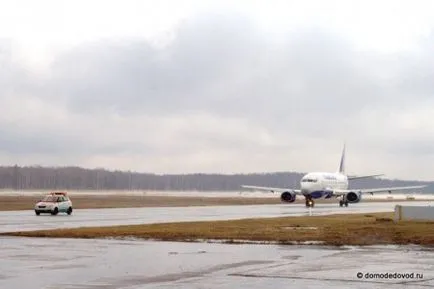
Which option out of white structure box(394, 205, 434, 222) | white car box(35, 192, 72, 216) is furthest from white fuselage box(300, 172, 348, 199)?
white structure box(394, 205, 434, 222)

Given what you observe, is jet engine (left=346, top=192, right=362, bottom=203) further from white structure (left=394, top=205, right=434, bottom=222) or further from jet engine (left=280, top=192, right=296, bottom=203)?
white structure (left=394, top=205, right=434, bottom=222)

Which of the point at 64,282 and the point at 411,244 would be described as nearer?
the point at 64,282

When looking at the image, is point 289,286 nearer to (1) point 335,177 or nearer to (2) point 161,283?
(2) point 161,283

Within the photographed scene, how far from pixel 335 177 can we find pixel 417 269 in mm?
87595

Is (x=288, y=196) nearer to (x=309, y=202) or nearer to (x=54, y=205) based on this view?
(x=309, y=202)

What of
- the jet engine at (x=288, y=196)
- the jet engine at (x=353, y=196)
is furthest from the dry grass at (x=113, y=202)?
the jet engine at (x=353, y=196)

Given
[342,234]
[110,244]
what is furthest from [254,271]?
[342,234]

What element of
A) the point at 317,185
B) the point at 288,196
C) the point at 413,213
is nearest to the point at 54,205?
the point at 413,213

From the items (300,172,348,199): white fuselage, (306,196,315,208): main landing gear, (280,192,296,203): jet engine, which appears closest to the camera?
(306,196,315,208): main landing gear

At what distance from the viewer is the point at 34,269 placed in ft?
66.6

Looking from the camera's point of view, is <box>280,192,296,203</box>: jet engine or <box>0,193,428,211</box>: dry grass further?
<box>280,192,296,203</box>: jet engine

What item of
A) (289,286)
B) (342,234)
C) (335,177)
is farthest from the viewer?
(335,177)

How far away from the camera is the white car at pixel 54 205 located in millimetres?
60444

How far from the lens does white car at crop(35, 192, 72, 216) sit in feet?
198
